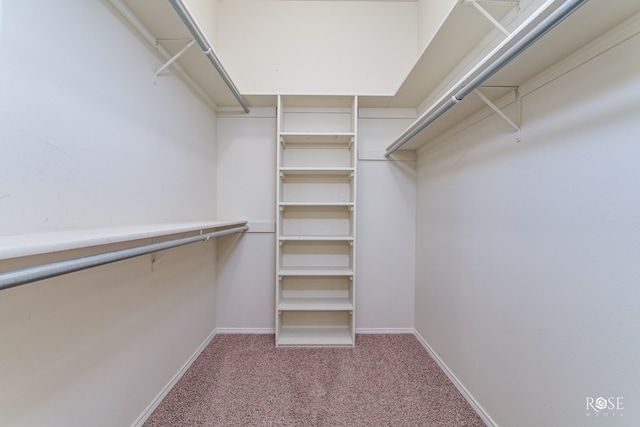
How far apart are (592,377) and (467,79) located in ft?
4.00

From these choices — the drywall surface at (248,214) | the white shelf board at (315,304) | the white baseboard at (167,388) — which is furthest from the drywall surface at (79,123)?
the white shelf board at (315,304)

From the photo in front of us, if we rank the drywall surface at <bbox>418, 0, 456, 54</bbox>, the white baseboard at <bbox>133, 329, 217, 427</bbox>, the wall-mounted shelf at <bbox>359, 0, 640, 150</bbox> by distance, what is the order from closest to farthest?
the wall-mounted shelf at <bbox>359, 0, 640, 150</bbox> < the white baseboard at <bbox>133, 329, 217, 427</bbox> < the drywall surface at <bbox>418, 0, 456, 54</bbox>

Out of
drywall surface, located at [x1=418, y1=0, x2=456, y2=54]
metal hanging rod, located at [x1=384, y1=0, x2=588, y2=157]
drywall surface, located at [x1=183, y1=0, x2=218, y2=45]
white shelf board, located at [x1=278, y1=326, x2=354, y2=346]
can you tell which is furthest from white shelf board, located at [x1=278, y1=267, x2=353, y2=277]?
drywall surface, located at [x1=183, y1=0, x2=218, y2=45]

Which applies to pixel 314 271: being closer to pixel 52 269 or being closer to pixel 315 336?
pixel 315 336

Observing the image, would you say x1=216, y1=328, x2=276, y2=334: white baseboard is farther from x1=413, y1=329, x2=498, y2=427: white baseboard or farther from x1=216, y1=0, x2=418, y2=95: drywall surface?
x1=216, y1=0, x2=418, y2=95: drywall surface

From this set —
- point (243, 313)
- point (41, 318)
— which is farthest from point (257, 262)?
point (41, 318)

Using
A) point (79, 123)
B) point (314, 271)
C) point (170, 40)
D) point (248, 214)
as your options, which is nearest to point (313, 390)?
point (314, 271)

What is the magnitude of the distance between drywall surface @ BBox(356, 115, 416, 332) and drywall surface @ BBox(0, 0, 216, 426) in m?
1.57

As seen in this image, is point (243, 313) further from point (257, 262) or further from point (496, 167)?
point (496, 167)

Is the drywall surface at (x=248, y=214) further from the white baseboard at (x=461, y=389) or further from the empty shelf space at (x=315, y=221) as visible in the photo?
the white baseboard at (x=461, y=389)

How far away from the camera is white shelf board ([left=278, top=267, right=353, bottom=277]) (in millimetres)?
2078

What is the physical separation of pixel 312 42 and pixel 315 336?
275cm

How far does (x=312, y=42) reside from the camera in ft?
7.62

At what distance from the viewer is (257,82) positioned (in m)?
2.31
